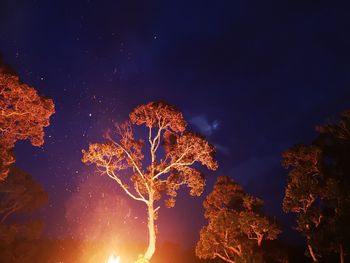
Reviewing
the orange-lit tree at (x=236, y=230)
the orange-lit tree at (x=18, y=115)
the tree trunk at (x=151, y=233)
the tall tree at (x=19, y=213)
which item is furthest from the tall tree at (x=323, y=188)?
the tall tree at (x=19, y=213)

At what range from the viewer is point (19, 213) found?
30.4 meters

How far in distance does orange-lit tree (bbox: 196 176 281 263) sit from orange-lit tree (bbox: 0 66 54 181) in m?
10.6

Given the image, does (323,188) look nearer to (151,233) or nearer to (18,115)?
(151,233)

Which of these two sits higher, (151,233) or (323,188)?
(323,188)

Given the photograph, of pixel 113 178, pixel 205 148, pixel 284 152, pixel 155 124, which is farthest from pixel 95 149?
pixel 284 152

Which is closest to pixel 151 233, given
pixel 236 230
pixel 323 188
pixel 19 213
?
pixel 236 230

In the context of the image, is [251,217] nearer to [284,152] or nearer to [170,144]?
[284,152]

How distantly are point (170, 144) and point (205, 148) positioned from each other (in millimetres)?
1897

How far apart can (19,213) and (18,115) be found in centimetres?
1827

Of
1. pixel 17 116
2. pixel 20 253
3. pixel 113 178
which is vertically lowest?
pixel 20 253

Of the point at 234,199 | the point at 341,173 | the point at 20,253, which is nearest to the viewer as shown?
the point at 341,173

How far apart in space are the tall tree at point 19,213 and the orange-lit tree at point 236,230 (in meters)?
16.7

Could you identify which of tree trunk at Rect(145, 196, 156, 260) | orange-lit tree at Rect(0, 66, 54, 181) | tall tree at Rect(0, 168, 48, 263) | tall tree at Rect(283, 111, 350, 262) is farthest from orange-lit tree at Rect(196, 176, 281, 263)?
tall tree at Rect(0, 168, 48, 263)

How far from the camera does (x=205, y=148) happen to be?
16406 mm
